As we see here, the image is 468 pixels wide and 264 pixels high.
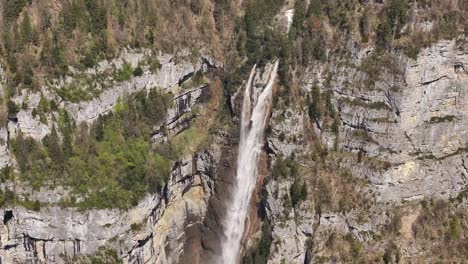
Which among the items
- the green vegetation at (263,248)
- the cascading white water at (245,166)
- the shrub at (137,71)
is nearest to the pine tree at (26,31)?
the shrub at (137,71)

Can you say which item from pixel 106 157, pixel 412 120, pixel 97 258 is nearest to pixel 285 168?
pixel 412 120

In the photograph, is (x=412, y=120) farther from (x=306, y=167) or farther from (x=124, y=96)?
(x=124, y=96)

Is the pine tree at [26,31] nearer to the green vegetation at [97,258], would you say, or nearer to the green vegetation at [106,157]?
the green vegetation at [106,157]

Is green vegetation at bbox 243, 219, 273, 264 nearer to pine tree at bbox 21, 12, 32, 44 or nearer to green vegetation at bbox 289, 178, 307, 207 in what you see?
green vegetation at bbox 289, 178, 307, 207

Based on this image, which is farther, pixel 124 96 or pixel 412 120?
pixel 124 96

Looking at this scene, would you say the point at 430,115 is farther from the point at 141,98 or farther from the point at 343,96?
the point at 141,98
